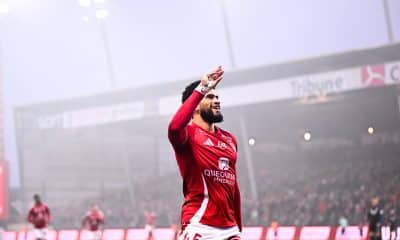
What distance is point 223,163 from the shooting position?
5.89m

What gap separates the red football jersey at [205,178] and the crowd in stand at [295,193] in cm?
2337

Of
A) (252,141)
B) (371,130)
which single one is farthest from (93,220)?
(371,130)

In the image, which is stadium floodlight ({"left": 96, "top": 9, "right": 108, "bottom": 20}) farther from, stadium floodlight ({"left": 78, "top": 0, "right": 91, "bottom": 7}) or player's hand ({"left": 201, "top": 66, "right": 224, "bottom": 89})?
player's hand ({"left": 201, "top": 66, "right": 224, "bottom": 89})

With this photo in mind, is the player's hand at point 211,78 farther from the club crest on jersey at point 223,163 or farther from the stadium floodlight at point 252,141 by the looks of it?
the stadium floodlight at point 252,141

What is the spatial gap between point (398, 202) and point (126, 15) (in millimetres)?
20489

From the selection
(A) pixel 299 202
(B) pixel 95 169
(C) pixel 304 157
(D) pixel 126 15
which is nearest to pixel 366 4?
(A) pixel 299 202

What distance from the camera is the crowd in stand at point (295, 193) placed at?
3091 centimetres

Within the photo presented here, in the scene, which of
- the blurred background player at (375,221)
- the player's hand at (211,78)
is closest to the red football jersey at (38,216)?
the blurred background player at (375,221)

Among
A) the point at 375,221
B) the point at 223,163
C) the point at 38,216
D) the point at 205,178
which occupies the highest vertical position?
the point at 223,163

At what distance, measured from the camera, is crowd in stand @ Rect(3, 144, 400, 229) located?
101 feet

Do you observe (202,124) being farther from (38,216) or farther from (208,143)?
(38,216)

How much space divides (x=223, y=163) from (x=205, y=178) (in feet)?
0.73

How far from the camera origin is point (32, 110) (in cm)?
4088

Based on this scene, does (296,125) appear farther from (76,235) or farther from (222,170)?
(222,170)
